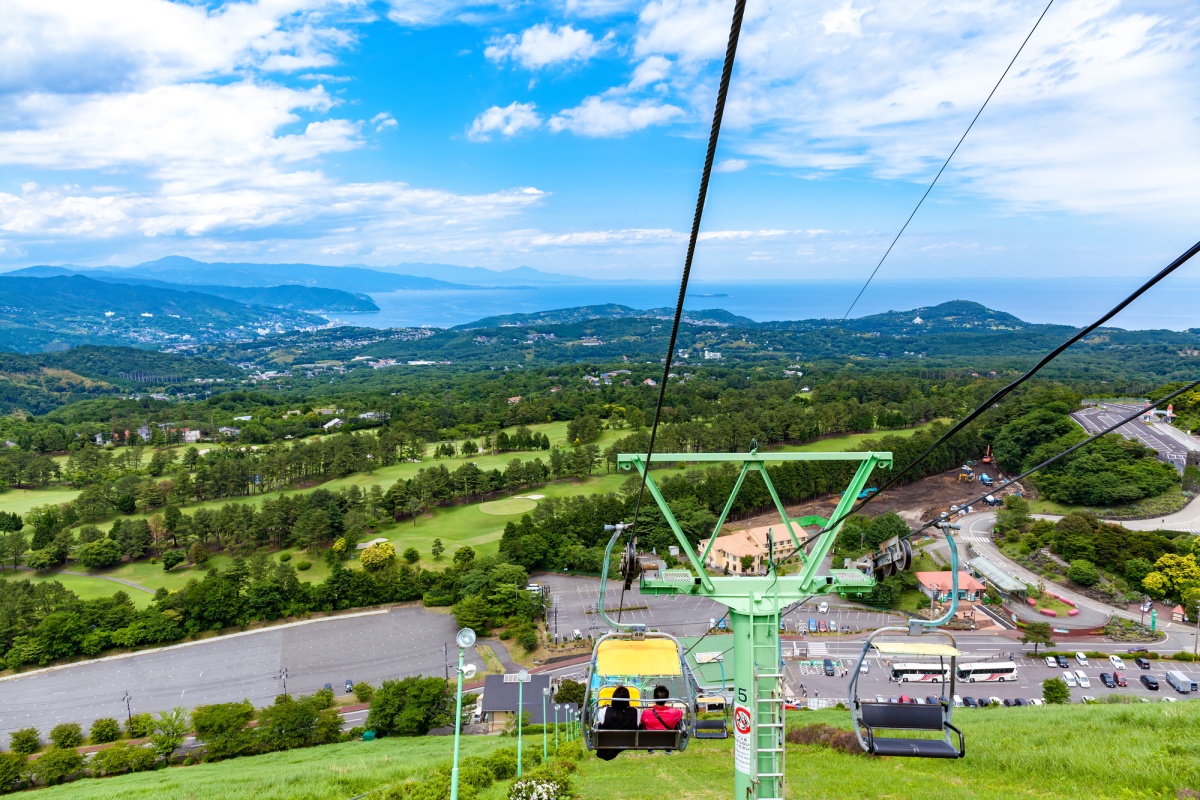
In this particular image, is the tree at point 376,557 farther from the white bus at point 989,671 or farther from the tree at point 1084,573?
the tree at point 1084,573

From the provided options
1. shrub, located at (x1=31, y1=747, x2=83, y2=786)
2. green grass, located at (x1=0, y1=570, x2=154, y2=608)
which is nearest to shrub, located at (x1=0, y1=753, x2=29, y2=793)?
shrub, located at (x1=31, y1=747, x2=83, y2=786)

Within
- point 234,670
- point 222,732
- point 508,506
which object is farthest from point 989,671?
point 508,506

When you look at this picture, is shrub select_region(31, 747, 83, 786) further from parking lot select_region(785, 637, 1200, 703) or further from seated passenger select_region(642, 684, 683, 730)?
parking lot select_region(785, 637, 1200, 703)

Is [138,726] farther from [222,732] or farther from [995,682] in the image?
[995,682]

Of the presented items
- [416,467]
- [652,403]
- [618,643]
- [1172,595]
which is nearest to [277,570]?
[416,467]

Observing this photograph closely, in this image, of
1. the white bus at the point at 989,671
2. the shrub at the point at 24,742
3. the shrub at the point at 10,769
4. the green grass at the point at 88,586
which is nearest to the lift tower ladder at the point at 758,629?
the white bus at the point at 989,671
